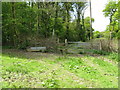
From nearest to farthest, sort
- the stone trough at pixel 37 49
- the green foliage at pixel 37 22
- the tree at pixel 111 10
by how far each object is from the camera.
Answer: the stone trough at pixel 37 49 < the green foliage at pixel 37 22 < the tree at pixel 111 10

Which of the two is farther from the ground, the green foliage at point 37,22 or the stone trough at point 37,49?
the green foliage at point 37,22

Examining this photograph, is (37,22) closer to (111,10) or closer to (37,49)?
(37,49)

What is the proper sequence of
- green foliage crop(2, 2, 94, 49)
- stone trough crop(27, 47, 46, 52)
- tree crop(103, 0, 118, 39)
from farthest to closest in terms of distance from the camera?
tree crop(103, 0, 118, 39), green foliage crop(2, 2, 94, 49), stone trough crop(27, 47, 46, 52)

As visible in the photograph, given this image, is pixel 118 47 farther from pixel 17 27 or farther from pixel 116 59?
pixel 17 27

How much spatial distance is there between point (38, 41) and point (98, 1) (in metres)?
9.71

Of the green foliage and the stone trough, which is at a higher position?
the green foliage

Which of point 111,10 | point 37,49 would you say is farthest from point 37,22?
point 111,10

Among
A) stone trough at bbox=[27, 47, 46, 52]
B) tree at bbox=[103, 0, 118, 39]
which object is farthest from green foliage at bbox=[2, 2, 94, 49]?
tree at bbox=[103, 0, 118, 39]

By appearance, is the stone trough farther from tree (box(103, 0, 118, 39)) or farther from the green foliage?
tree (box(103, 0, 118, 39))

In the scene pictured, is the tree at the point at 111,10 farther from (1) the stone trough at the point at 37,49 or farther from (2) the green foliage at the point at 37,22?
(1) the stone trough at the point at 37,49

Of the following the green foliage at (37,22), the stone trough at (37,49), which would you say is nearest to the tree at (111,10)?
the green foliage at (37,22)

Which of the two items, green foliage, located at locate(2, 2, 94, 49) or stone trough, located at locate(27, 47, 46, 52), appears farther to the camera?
green foliage, located at locate(2, 2, 94, 49)

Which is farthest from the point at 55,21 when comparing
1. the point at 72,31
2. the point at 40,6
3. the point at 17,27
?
the point at 17,27

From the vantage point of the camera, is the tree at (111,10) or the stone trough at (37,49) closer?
the stone trough at (37,49)
